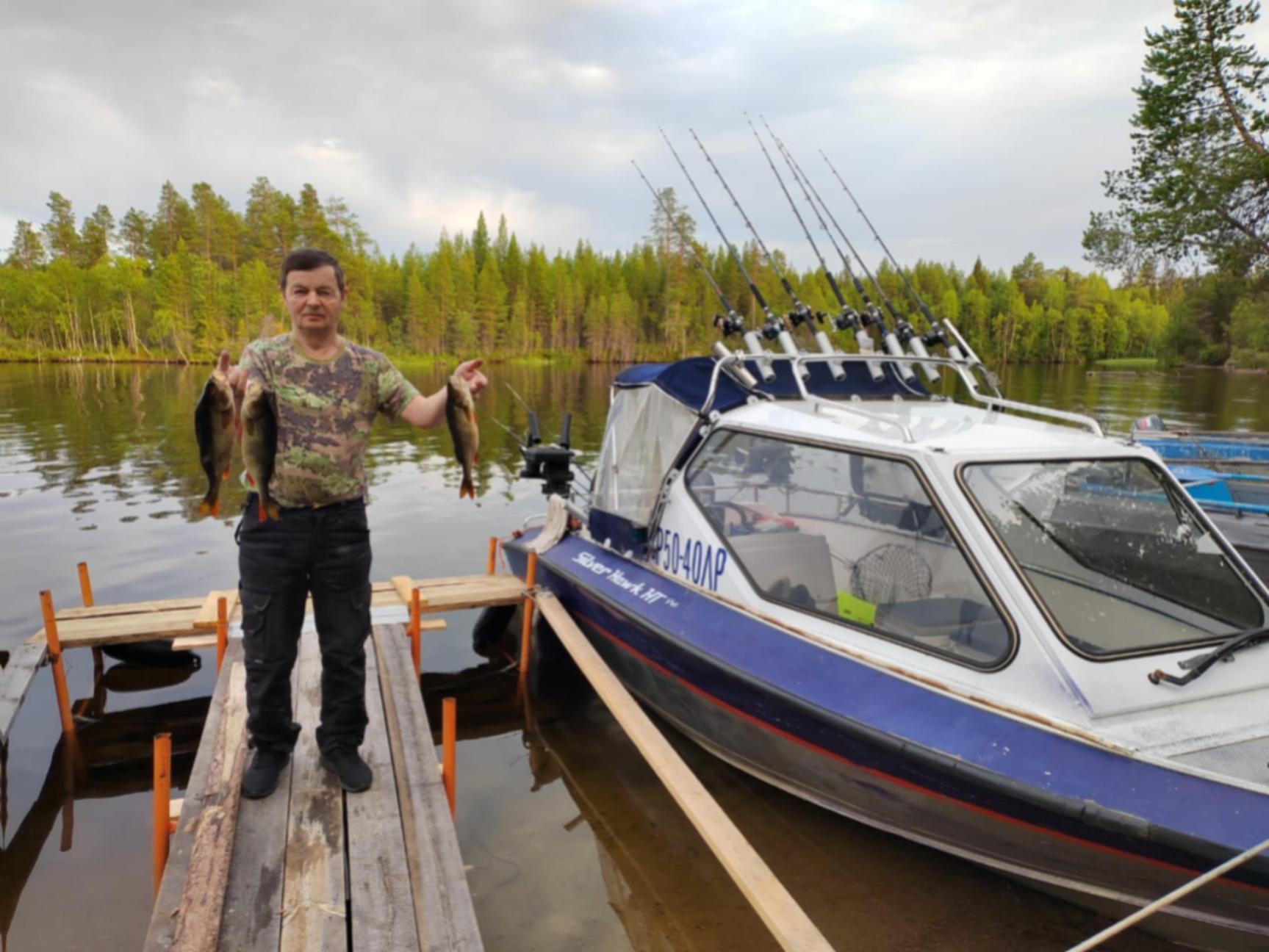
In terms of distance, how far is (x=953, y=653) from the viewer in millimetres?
3594

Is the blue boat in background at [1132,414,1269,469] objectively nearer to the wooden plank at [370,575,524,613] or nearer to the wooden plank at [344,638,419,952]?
the wooden plank at [370,575,524,613]

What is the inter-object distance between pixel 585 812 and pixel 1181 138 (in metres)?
20.4

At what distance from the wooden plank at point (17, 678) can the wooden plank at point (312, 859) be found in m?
2.21

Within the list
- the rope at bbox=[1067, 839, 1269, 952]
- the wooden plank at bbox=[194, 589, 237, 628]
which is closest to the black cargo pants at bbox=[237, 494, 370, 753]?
the wooden plank at bbox=[194, 589, 237, 628]

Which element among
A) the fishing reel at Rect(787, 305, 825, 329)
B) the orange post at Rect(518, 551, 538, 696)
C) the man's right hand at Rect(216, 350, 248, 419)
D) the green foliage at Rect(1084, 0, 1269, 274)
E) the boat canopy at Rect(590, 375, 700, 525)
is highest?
the green foliage at Rect(1084, 0, 1269, 274)

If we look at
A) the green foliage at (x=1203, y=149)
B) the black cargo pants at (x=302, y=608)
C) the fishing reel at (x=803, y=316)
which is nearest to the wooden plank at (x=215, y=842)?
the black cargo pants at (x=302, y=608)

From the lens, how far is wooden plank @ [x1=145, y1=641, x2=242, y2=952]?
2.50 metres

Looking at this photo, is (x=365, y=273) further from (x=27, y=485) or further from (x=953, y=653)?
(x=953, y=653)

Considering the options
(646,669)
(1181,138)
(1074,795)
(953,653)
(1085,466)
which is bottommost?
(646,669)

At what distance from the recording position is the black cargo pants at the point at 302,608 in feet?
10.2

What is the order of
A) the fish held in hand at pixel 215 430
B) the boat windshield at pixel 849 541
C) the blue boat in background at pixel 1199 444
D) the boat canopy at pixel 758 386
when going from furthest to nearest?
the blue boat in background at pixel 1199 444 < the boat canopy at pixel 758 386 < the boat windshield at pixel 849 541 < the fish held in hand at pixel 215 430

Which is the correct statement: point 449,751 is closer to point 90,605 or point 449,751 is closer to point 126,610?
point 126,610

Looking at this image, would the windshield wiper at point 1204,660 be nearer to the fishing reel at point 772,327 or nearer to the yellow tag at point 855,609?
the yellow tag at point 855,609

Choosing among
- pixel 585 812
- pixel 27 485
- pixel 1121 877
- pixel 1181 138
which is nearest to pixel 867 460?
pixel 1121 877
